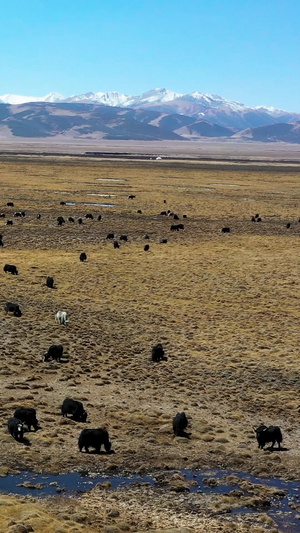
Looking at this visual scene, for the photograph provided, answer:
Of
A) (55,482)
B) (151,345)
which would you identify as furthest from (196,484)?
(151,345)

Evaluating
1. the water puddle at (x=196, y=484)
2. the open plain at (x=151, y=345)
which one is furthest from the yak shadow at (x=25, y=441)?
the water puddle at (x=196, y=484)

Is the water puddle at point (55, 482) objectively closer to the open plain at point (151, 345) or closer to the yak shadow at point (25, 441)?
the open plain at point (151, 345)

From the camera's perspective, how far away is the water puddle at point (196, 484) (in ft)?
45.7

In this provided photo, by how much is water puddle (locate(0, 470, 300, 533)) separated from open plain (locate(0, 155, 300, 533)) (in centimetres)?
33

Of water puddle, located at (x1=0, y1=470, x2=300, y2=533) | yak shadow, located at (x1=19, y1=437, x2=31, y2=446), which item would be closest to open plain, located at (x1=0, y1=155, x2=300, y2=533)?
yak shadow, located at (x1=19, y1=437, x2=31, y2=446)

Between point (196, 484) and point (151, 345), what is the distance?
10.2 metres

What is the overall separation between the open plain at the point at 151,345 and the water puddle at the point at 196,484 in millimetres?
335

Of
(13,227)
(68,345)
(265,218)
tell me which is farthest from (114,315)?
(265,218)

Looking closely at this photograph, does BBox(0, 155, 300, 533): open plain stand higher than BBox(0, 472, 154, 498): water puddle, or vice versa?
BBox(0, 155, 300, 533): open plain

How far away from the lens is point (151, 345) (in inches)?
975

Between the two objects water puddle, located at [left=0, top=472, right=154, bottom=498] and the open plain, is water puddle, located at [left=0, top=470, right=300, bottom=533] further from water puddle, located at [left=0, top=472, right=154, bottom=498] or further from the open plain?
the open plain

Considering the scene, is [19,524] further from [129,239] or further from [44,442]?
[129,239]

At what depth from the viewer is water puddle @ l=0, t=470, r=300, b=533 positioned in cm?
1392

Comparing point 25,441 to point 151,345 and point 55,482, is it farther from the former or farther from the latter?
point 151,345
